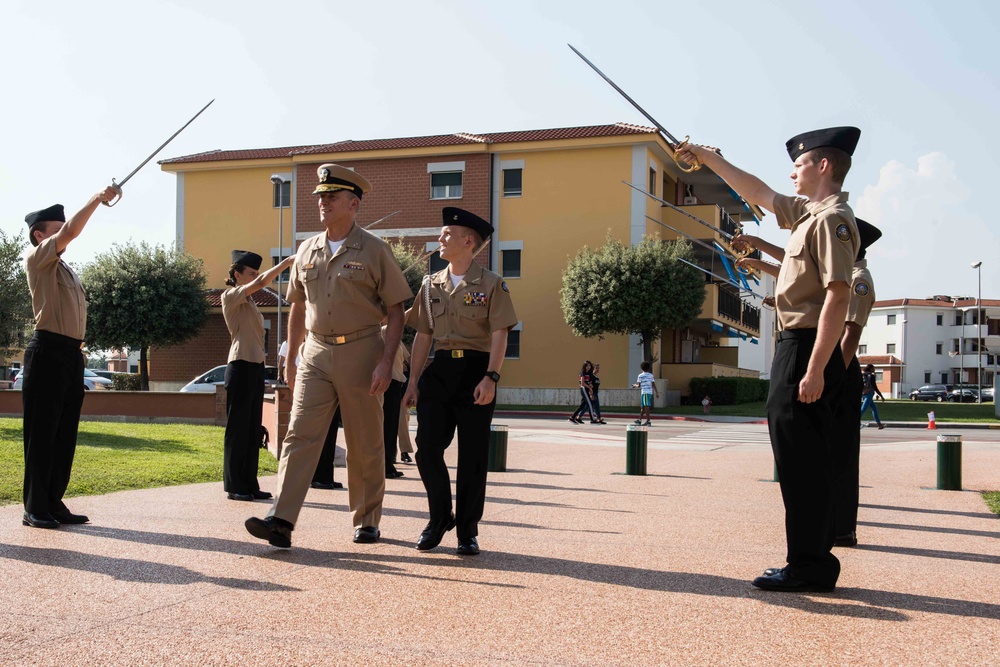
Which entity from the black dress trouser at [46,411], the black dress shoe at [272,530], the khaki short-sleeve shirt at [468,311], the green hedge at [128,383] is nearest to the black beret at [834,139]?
the khaki short-sleeve shirt at [468,311]

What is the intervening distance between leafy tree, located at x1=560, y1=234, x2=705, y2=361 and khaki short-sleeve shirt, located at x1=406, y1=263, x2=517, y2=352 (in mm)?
31691

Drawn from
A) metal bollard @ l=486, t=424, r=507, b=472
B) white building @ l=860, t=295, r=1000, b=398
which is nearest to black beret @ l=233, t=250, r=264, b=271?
metal bollard @ l=486, t=424, r=507, b=472

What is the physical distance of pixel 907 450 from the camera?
17.0m

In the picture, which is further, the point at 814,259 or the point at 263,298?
the point at 263,298

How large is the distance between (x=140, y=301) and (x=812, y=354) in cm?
3940

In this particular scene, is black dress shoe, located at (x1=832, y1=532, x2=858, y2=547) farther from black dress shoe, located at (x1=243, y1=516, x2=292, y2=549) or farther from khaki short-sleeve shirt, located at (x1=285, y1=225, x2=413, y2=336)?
black dress shoe, located at (x1=243, y1=516, x2=292, y2=549)

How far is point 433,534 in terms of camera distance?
5.99 m

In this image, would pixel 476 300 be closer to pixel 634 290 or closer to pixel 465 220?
pixel 465 220

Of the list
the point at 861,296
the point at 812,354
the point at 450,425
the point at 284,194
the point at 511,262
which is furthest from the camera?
the point at 284,194

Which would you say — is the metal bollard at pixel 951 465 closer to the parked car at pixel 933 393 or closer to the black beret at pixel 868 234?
the black beret at pixel 868 234

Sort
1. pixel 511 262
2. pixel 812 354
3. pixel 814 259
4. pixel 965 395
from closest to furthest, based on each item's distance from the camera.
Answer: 1. pixel 812 354
2. pixel 814 259
3. pixel 511 262
4. pixel 965 395

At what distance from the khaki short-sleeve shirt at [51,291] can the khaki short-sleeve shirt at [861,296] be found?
4.73 meters

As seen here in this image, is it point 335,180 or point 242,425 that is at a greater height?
point 335,180

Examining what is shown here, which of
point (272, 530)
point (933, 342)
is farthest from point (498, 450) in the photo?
point (933, 342)
